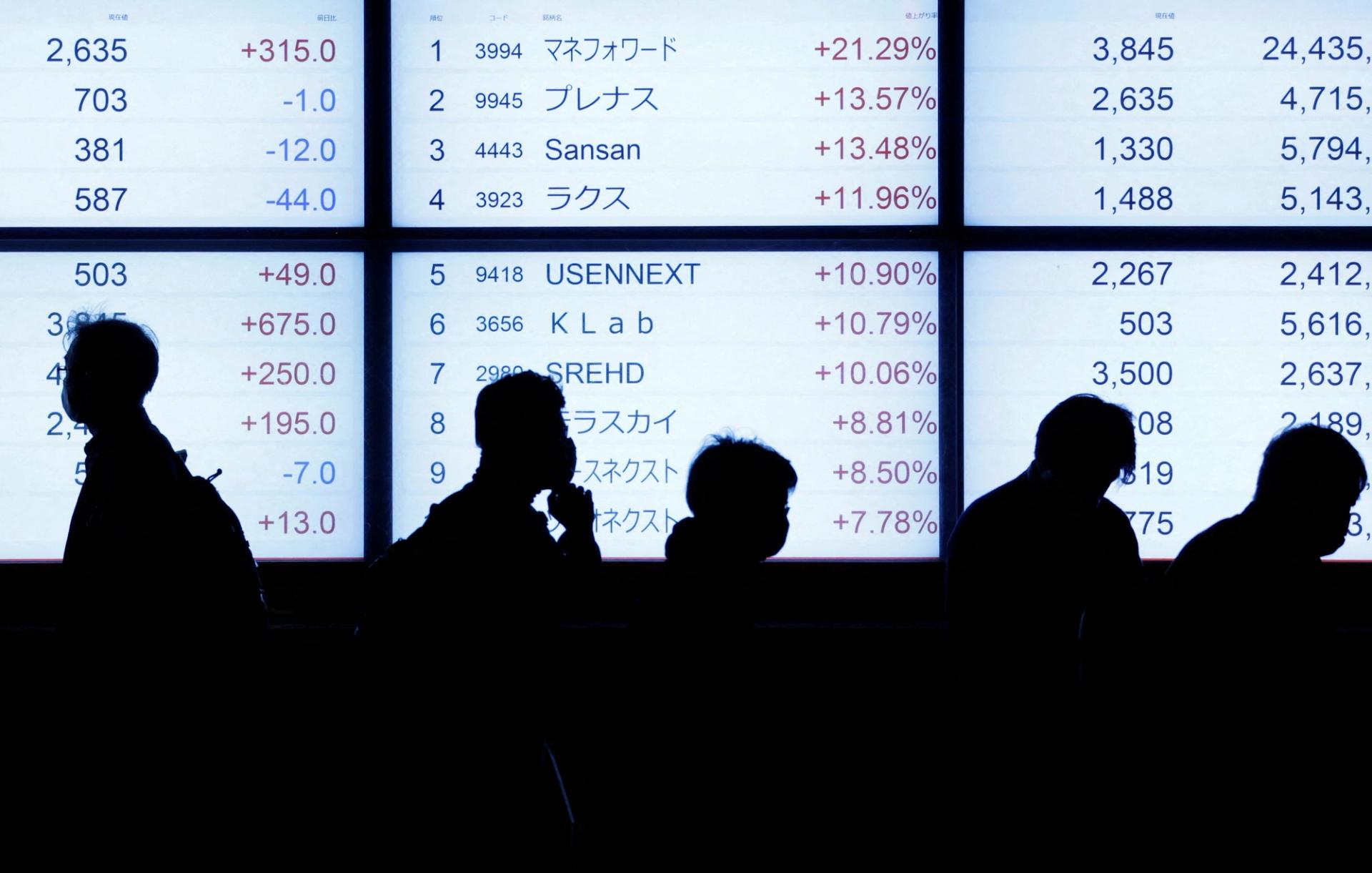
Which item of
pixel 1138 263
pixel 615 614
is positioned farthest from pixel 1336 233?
pixel 615 614

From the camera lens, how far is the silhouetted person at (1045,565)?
312 centimetres

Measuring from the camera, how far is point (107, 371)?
2.71m

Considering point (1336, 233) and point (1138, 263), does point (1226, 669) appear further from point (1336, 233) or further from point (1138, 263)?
point (1336, 233)

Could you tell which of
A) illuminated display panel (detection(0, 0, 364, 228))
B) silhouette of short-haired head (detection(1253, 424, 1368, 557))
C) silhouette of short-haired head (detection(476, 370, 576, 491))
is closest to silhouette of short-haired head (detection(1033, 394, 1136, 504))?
silhouette of short-haired head (detection(1253, 424, 1368, 557))

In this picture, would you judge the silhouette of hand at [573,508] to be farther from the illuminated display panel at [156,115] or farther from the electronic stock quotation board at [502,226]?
the illuminated display panel at [156,115]

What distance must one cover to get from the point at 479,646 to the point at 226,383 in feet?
7.43

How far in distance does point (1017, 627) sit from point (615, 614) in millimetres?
1477

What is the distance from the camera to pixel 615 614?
12.9 ft

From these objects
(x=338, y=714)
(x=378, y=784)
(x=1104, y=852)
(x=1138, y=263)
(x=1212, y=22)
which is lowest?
(x=1104, y=852)

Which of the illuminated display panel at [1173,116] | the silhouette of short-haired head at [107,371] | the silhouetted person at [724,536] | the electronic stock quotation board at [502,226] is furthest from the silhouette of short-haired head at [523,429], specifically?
the illuminated display panel at [1173,116]

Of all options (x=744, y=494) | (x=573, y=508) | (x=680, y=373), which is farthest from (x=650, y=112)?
(x=744, y=494)

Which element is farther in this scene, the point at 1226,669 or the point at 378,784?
the point at 1226,669

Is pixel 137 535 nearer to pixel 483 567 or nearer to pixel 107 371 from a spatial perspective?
pixel 107 371

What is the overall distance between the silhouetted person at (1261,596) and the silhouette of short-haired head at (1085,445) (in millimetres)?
588
